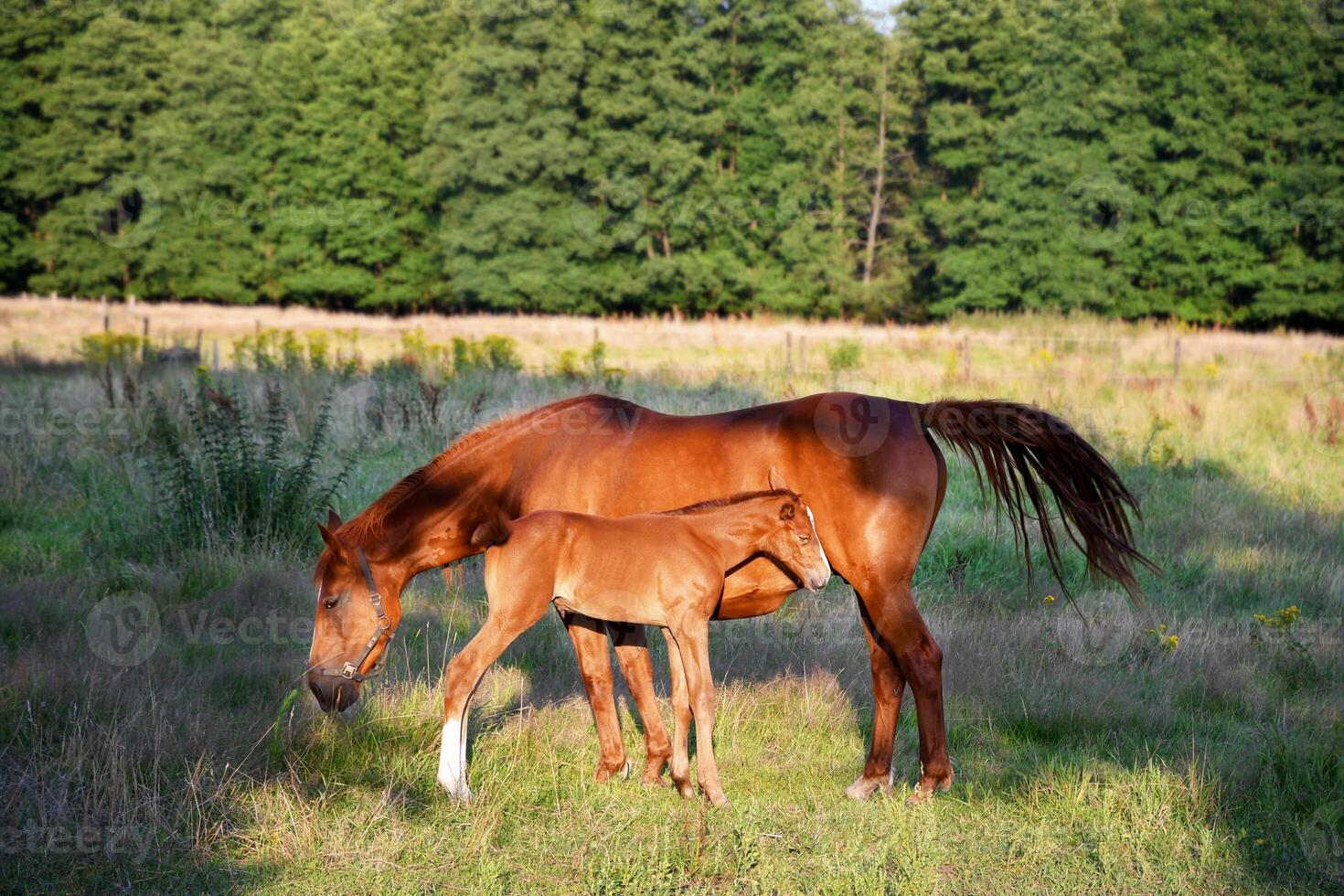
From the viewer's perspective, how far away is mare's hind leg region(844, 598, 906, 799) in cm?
506

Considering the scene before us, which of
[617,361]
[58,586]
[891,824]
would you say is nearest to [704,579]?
[891,824]

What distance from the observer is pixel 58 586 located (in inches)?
297

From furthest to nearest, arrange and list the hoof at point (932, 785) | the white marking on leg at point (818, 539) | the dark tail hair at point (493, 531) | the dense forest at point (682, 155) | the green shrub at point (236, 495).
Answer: the dense forest at point (682, 155), the green shrub at point (236, 495), the hoof at point (932, 785), the dark tail hair at point (493, 531), the white marking on leg at point (818, 539)

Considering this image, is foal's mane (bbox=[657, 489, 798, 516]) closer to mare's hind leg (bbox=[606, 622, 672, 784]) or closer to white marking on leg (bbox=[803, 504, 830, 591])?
white marking on leg (bbox=[803, 504, 830, 591])

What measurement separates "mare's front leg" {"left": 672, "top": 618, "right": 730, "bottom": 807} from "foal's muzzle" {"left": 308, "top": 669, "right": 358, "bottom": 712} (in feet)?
4.82

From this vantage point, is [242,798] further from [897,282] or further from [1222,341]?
[897,282]

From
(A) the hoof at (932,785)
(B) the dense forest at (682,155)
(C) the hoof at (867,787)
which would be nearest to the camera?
(A) the hoof at (932,785)

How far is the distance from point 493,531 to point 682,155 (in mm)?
38654

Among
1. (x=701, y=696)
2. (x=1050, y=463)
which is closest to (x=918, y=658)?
(x=701, y=696)

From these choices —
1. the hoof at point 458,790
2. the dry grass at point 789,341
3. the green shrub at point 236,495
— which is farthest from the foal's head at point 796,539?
the dry grass at point 789,341

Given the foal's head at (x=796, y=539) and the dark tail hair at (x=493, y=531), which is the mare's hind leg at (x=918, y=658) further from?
the dark tail hair at (x=493, y=531)

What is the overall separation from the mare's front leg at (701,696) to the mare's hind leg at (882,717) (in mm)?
739

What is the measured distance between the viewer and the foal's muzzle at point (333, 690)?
4828mm

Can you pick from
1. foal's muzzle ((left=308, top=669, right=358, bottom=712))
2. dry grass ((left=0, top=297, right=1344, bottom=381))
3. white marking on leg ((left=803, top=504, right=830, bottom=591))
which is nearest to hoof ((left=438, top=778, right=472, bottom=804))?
foal's muzzle ((left=308, top=669, right=358, bottom=712))
